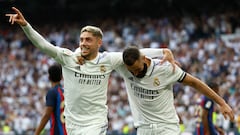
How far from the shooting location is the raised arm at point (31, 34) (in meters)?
8.09

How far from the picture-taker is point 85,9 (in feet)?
105

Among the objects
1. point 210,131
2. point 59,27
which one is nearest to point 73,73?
point 210,131

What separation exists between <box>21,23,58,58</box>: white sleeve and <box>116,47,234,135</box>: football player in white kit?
0.92 meters

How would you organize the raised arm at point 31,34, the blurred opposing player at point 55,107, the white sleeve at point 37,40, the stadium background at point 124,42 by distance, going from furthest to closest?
1. the stadium background at point 124,42
2. the blurred opposing player at point 55,107
3. the white sleeve at point 37,40
4. the raised arm at point 31,34

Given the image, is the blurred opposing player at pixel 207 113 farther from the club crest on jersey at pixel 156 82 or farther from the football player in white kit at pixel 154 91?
the club crest on jersey at pixel 156 82

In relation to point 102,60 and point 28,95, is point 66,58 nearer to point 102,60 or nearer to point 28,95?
point 102,60

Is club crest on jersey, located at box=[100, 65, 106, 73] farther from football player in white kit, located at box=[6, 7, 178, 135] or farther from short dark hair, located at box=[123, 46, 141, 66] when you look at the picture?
short dark hair, located at box=[123, 46, 141, 66]

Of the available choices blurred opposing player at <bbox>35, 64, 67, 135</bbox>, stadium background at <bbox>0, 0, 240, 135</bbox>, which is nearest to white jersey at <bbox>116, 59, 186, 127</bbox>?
blurred opposing player at <bbox>35, 64, 67, 135</bbox>

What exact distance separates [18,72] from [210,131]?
1606 cm

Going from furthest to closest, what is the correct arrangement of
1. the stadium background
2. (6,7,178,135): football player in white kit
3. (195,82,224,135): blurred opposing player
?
1. the stadium background
2. (195,82,224,135): blurred opposing player
3. (6,7,178,135): football player in white kit

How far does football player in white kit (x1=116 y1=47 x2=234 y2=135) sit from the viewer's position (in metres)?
8.61

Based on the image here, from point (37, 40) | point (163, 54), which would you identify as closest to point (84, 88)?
point (37, 40)

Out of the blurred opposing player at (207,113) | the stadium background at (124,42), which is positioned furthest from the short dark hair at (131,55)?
the stadium background at (124,42)

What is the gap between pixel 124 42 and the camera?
89.6ft
